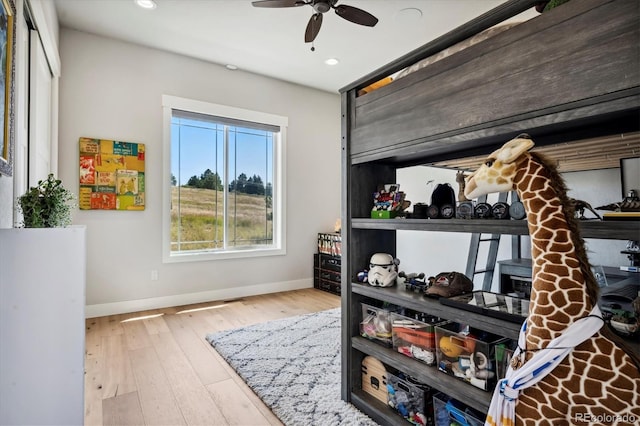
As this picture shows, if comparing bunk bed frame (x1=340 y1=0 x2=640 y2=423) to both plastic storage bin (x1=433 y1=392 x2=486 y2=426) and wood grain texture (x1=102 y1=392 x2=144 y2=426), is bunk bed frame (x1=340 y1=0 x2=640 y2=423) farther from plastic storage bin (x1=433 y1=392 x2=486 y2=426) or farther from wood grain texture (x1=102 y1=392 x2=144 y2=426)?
wood grain texture (x1=102 y1=392 x2=144 y2=426)

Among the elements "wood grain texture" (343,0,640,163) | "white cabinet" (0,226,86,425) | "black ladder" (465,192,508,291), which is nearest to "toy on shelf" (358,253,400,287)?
"wood grain texture" (343,0,640,163)

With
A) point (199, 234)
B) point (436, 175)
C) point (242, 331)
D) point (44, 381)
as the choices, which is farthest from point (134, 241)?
point (436, 175)

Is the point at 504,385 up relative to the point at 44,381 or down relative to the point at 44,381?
up

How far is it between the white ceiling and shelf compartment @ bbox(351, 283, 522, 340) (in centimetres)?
244

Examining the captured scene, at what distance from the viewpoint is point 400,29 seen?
10.9 feet

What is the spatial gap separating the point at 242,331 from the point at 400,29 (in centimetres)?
315

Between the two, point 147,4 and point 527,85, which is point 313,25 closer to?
point 147,4

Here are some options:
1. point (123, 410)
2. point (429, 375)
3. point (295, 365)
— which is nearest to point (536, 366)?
point (429, 375)

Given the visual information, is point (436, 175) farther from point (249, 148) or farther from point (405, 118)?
point (405, 118)

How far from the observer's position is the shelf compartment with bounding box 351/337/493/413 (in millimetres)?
1263

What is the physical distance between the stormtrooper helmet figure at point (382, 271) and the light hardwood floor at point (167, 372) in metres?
0.89

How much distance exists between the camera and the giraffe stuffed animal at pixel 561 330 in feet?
2.67

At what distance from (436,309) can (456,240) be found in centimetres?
307

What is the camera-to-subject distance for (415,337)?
157cm
